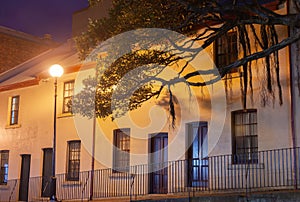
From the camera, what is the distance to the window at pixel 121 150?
67.3 feet

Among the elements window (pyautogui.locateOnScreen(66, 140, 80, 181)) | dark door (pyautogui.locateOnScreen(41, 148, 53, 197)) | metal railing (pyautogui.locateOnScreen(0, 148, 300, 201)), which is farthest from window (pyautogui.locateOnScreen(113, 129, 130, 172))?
dark door (pyautogui.locateOnScreen(41, 148, 53, 197))

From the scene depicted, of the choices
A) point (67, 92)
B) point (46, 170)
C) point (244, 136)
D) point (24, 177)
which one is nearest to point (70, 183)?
point (46, 170)

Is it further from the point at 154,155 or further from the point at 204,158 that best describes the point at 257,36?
the point at 154,155

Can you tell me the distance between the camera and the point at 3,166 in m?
26.4

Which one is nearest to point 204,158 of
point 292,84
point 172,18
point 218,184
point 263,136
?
point 218,184

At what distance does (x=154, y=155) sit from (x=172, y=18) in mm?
6529

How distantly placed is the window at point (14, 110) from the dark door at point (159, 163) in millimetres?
9426

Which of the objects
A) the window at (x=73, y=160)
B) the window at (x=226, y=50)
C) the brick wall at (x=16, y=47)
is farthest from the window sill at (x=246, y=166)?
the brick wall at (x=16, y=47)

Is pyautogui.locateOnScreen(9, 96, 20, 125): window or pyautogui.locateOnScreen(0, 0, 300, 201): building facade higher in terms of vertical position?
pyautogui.locateOnScreen(9, 96, 20, 125): window

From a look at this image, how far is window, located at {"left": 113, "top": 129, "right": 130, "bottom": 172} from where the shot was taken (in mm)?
20516

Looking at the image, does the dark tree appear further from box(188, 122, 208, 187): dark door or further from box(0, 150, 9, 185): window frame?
box(0, 150, 9, 185): window frame

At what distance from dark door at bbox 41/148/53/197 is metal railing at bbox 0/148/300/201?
0.42 feet

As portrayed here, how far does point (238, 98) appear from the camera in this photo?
1741 cm

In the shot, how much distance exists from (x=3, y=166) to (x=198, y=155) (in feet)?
41.0
